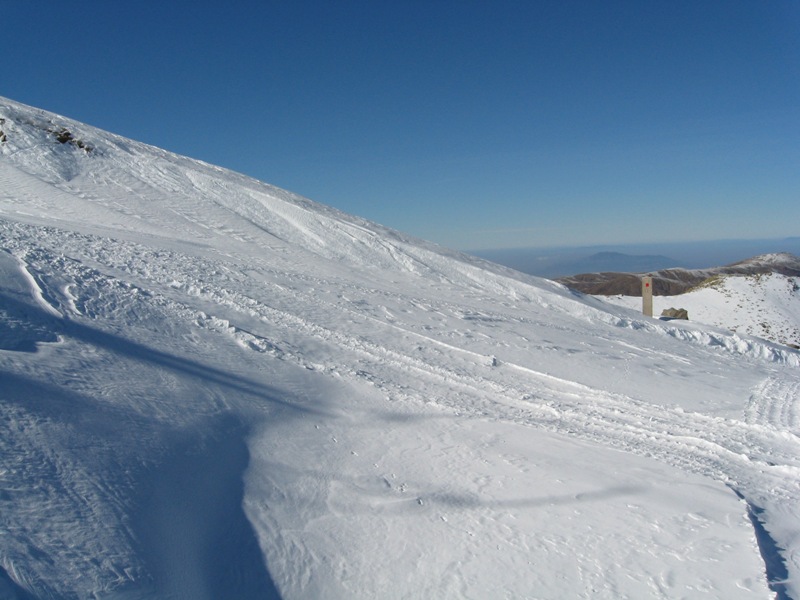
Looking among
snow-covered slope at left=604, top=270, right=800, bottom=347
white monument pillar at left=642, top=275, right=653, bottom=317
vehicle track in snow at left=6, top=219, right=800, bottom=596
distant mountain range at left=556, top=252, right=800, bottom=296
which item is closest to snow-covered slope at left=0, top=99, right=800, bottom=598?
vehicle track in snow at left=6, top=219, right=800, bottom=596

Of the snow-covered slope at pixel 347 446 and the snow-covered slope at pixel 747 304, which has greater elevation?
the snow-covered slope at pixel 347 446

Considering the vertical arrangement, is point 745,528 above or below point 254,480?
below

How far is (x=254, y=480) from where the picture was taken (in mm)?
4578

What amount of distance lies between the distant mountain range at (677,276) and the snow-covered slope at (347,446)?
993 inches

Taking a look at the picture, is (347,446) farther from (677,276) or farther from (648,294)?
(677,276)

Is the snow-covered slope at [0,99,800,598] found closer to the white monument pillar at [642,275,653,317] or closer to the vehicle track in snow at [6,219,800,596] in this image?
the vehicle track in snow at [6,219,800,596]

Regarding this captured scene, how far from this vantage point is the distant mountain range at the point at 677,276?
35.3 meters

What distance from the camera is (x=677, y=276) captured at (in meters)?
43.8

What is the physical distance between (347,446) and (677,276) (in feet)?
146

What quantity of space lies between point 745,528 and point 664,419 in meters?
2.52

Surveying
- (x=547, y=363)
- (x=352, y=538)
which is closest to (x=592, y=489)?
(x=352, y=538)

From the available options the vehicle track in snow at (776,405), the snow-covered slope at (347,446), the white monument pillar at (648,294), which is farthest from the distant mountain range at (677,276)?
the snow-covered slope at (347,446)

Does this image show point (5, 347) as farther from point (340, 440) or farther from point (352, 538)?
point (352, 538)

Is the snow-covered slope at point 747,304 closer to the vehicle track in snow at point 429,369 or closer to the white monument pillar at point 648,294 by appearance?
the white monument pillar at point 648,294
